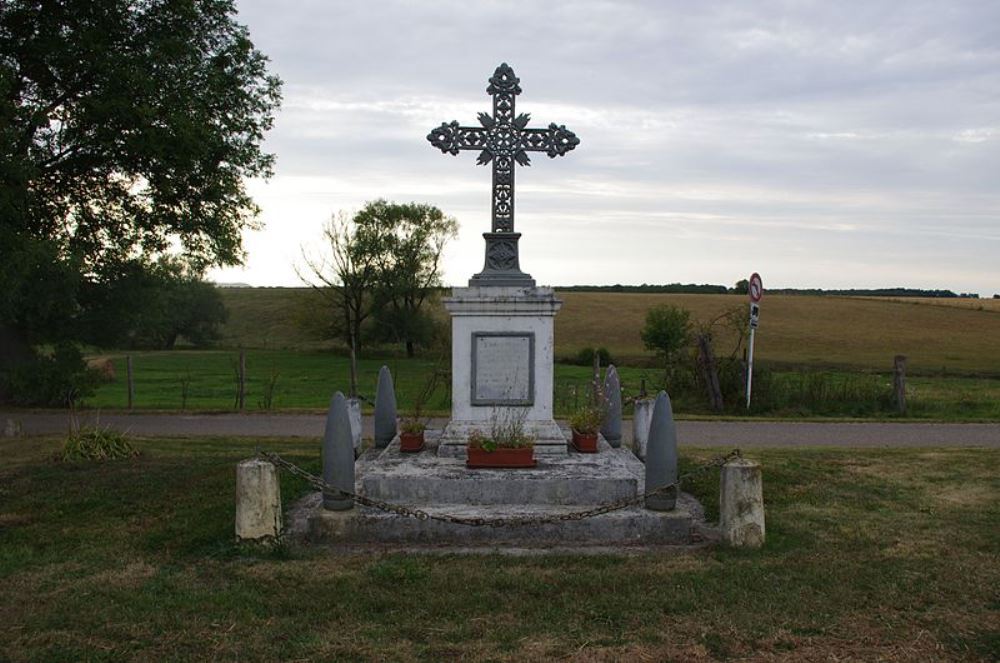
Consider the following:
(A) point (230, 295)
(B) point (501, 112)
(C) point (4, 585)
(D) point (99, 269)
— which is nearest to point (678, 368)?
(B) point (501, 112)

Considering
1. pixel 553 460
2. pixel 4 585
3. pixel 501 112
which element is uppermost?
pixel 501 112

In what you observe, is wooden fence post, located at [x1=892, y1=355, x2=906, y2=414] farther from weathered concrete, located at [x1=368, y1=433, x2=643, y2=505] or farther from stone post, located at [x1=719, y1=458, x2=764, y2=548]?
stone post, located at [x1=719, y1=458, x2=764, y2=548]

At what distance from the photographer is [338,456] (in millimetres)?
7066

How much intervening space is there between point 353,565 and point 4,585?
2.44m

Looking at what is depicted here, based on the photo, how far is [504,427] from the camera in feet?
27.7

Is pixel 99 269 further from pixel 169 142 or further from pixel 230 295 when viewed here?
pixel 230 295

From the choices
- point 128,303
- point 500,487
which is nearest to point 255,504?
point 500,487

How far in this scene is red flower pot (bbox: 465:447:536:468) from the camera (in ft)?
25.7

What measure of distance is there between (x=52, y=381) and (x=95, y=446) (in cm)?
951

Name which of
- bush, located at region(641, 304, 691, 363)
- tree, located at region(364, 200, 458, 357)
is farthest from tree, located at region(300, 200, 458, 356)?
bush, located at region(641, 304, 691, 363)

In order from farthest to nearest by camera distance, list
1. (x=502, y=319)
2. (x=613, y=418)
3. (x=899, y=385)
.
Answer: (x=899, y=385), (x=613, y=418), (x=502, y=319)

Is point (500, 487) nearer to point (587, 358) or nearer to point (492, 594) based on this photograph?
point (492, 594)

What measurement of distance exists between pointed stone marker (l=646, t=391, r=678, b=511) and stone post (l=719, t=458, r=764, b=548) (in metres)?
0.54

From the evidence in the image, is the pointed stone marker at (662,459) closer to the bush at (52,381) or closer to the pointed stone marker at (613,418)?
the pointed stone marker at (613,418)
